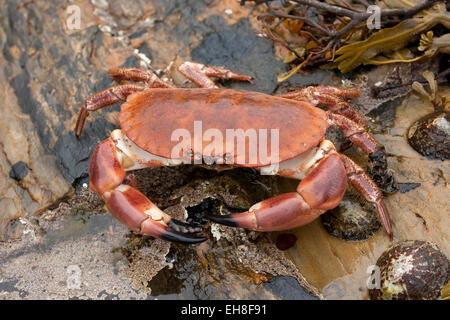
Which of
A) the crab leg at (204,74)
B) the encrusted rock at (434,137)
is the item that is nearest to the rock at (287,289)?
the encrusted rock at (434,137)

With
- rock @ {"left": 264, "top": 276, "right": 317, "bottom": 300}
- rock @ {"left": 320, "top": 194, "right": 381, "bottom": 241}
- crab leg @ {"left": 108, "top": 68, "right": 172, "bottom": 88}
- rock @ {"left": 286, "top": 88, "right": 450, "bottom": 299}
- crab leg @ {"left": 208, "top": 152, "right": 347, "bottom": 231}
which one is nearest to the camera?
crab leg @ {"left": 208, "top": 152, "right": 347, "bottom": 231}

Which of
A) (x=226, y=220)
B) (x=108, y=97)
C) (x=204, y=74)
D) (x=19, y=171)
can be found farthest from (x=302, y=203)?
(x=19, y=171)

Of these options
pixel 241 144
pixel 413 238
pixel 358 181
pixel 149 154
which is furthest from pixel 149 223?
pixel 413 238

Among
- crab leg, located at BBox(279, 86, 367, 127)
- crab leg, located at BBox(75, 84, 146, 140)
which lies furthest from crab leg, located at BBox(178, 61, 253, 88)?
crab leg, located at BBox(279, 86, 367, 127)

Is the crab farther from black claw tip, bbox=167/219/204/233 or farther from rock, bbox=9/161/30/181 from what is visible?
rock, bbox=9/161/30/181

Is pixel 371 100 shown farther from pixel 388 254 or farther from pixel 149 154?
pixel 149 154

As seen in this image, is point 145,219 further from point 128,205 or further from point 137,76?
point 137,76
